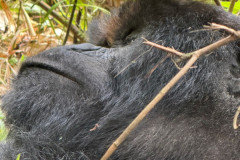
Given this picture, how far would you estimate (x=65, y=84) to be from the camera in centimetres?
157

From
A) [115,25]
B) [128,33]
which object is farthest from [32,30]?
[128,33]

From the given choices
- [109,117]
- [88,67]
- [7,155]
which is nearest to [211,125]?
[109,117]

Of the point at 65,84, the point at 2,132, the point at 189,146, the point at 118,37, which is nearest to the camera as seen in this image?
the point at 189,146

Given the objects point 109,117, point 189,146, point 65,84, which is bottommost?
point 189,146

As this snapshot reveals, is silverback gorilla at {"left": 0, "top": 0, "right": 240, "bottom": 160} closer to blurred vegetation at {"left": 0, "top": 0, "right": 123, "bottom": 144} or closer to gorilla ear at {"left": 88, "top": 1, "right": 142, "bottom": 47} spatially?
gorilla ear at {"left": 88, "top": 1, "right": 142, "bottom": 47}

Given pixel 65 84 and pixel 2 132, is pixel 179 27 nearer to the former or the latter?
pixel 65 84

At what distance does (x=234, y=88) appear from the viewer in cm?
145

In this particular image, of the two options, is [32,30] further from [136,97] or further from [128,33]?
[136,97]

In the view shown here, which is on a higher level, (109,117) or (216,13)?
(216,13)

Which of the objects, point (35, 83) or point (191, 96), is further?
point (35, 83)

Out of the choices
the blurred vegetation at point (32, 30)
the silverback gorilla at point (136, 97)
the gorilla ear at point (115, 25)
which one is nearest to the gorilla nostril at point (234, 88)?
the silverback gorilla at point (136, 97)

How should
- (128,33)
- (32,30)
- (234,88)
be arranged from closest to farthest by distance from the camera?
1. (234,88)
2. (128,33)
3. (32,30)

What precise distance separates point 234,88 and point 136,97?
0.40m

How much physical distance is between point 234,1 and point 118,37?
88cm
